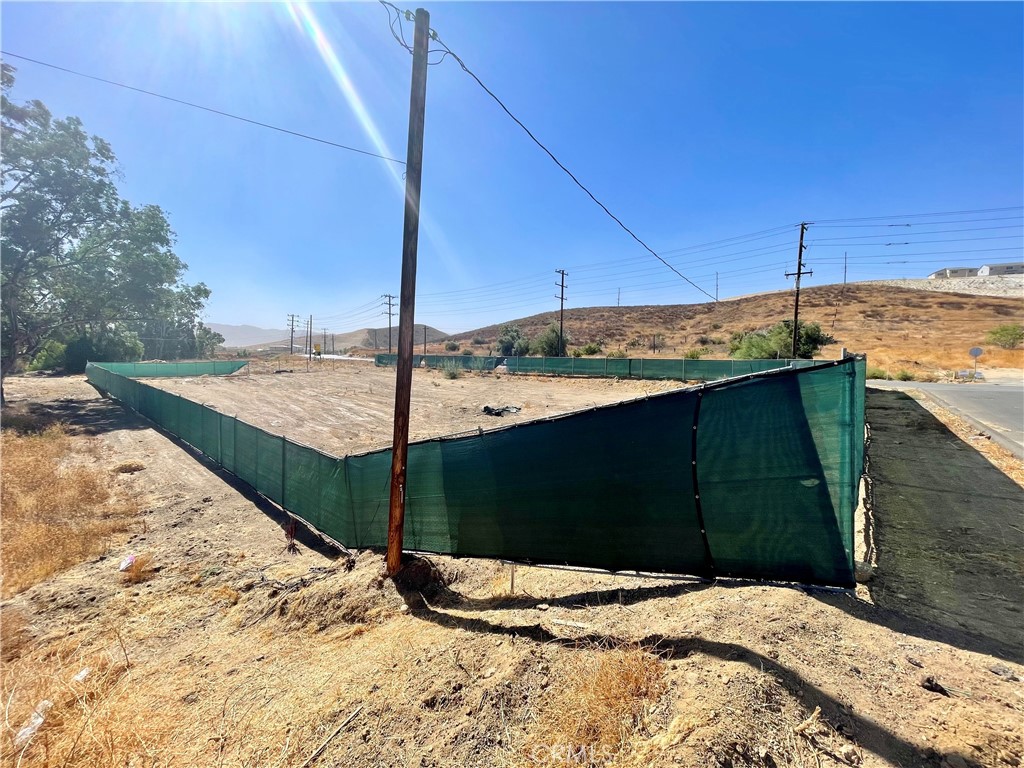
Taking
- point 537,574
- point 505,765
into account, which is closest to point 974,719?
point 505,765

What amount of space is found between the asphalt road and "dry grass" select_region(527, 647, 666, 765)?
10246 mm

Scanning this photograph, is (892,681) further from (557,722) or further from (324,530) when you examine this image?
(324,530)

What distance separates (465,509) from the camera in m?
5.03

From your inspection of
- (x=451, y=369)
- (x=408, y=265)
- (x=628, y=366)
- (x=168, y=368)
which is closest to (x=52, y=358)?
(x=168, y=368)

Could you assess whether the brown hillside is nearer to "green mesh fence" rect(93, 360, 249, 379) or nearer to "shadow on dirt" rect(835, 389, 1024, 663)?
"shadow on dirt" rect(835, 389, 1024, 663)

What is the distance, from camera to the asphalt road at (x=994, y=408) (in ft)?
31.8

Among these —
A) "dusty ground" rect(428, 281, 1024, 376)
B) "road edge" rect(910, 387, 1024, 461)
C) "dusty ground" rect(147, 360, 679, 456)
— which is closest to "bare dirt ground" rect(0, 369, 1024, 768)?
"road edge" rect(910, 387, 1024, 461)

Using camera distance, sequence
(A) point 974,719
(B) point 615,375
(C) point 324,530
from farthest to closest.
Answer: (B) point 615,375
(C) point 324,530
(A) point 974,719

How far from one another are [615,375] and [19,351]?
123ft

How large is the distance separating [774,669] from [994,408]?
17875 mm

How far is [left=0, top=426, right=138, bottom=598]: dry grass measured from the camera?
6480 mm

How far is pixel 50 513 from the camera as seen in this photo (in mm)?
8078

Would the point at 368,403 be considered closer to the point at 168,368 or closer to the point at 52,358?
the point at 168,368

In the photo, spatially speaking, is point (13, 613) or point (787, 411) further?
point (13, 613)
